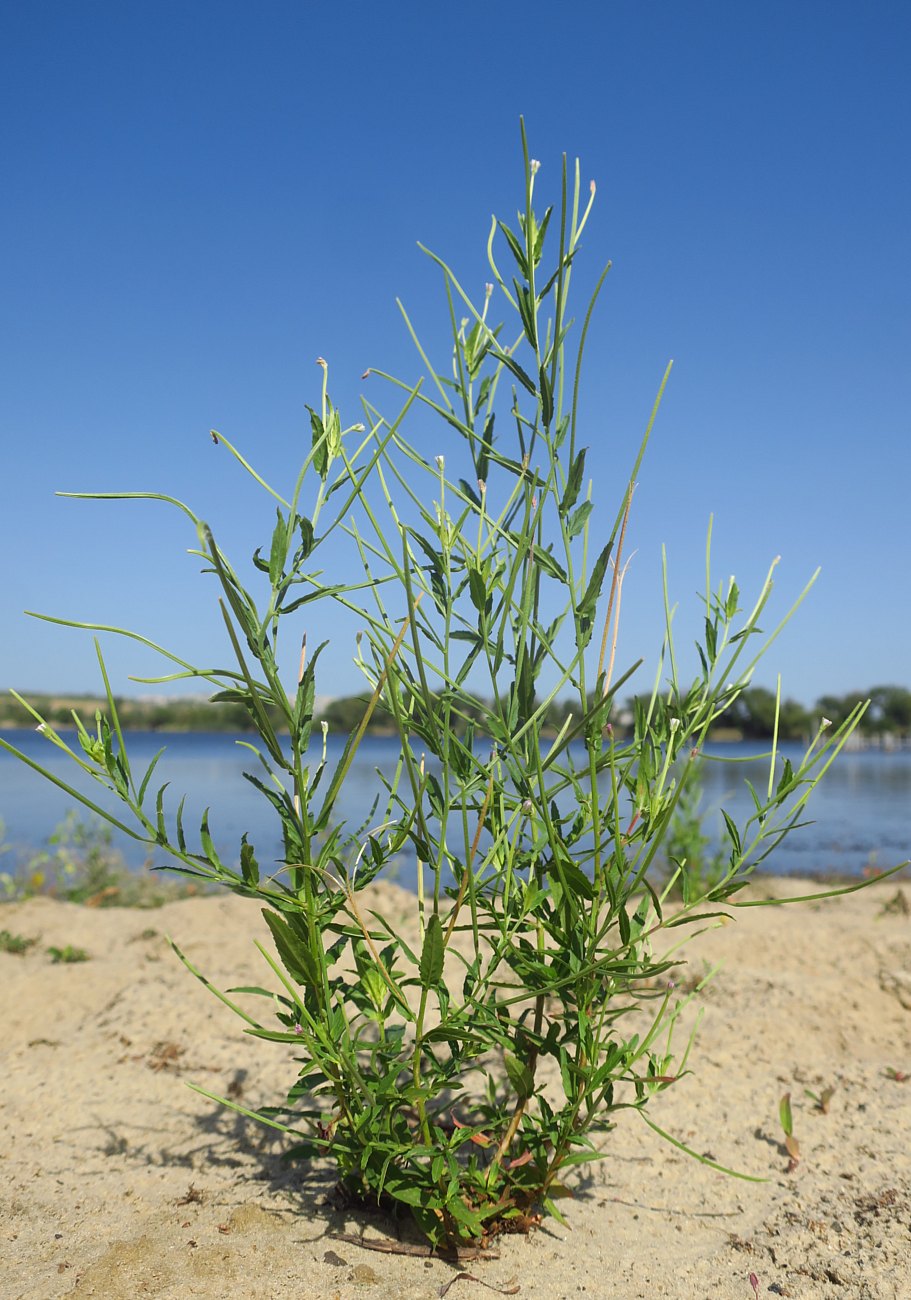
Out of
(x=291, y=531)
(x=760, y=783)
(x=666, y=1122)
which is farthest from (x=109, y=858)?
(x=760, y=783)

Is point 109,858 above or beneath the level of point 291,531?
beneath

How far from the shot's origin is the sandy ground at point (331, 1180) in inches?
76.6

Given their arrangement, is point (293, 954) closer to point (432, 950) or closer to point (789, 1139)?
point (432, 950)

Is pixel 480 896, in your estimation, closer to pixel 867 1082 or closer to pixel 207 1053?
pixel 207 1053

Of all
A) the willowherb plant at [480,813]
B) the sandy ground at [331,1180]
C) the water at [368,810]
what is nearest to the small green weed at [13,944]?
the sandy ground at [331,1180]

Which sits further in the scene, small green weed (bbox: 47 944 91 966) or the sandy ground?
small green weed (bbox: 47 944 91 966)

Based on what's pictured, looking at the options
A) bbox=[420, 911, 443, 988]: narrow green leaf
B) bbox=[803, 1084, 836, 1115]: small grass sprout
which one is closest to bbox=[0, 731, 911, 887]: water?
bbox=[803, 1084, 836, 1115]: small grass sprout

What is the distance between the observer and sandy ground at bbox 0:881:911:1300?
1945 mm

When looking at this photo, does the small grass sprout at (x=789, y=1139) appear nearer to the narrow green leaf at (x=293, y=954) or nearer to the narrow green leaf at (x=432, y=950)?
the narrow green leaf at (x=432, y=950)

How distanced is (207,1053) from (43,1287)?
1.53m

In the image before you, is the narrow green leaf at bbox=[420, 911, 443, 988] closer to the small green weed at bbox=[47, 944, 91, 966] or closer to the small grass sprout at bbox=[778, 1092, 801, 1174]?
the small grass sprout at bbox=[778, 1092, 801, 1174]

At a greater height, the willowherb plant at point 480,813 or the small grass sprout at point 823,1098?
the willowherb plant at point 480,813

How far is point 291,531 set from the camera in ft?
5.12

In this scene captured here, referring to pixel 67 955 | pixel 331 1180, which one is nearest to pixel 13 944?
pixel 67 955
